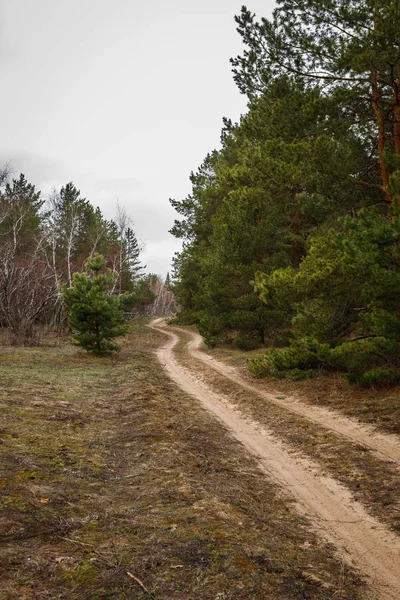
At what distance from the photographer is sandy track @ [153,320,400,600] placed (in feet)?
12.3

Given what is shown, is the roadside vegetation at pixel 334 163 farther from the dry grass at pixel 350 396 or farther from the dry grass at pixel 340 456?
the dry grass at pixel 340 456

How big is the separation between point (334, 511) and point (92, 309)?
1498cm

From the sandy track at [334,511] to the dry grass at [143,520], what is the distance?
233 mm

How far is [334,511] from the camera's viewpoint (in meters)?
5.02

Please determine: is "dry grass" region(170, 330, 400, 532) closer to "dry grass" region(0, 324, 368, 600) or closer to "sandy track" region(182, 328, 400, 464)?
"sandy track" region(182, 328, 400, 464)

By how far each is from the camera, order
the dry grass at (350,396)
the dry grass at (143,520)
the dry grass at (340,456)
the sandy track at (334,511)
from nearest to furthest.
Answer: the dry grass at (143,520) < the sandy track at (334,511) < the dry grass at (340,456) < the dry grass at (350,396)

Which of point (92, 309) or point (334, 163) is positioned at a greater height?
point (334, 163)

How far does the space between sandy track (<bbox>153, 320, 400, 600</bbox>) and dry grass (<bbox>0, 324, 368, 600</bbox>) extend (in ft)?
0.76

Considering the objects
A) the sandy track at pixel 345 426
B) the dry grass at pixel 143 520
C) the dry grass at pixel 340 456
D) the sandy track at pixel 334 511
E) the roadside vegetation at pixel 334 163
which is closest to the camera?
the dry grass at pixel 143 520

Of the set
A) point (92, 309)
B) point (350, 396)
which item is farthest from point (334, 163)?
point (92, 309)

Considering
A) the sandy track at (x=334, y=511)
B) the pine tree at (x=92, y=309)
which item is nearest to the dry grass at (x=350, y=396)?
the sandy track at (x=334, y=511)

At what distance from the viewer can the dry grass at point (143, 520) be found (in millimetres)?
3080

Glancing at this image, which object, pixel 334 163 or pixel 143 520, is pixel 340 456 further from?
pixel 334 163

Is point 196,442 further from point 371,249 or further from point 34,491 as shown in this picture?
point 371,249
